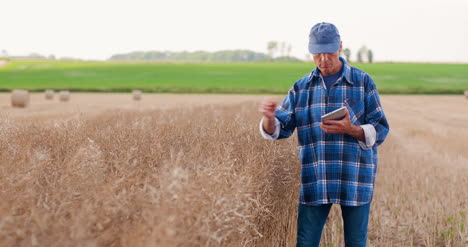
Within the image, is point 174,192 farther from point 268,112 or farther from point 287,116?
point 287,116

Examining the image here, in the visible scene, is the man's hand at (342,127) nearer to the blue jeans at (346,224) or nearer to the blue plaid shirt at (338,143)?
the blue plaid shirt at (338,143)

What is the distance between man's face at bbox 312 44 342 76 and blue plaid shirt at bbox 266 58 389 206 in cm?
7

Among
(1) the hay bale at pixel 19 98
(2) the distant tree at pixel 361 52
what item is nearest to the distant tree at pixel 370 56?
(2) the distant tree at pixel 361 52

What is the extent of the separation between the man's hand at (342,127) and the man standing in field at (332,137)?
25 mm

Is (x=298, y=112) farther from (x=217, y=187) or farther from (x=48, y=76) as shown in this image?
(x=48, y=76)

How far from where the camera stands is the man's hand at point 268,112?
12.6 feet

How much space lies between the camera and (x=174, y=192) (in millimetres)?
2502

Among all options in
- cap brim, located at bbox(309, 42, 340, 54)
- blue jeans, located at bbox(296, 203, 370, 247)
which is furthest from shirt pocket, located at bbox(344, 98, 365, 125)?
blue jeans, located at bbox(296, 203, 370, 247)

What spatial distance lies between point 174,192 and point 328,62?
6.19 feet

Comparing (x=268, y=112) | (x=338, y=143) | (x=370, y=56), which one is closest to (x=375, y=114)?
(x=338, y=143)

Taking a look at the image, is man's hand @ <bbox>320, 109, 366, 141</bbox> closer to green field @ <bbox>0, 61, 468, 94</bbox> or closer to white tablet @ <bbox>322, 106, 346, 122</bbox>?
white tablet @ <bbox>322, 106, 346, 122</bbox>

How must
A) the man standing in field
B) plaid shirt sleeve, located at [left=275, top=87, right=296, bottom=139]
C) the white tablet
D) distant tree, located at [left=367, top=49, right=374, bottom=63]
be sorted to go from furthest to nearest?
distant tree, located at [left=367, top=49, right=374, bottom=63], plaid shirt sleeve, located at [left=275, top=87, right=296, bottom=139], the man standing in field, the white tablet

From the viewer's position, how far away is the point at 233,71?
73.1 m

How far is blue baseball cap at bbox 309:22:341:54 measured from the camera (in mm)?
3855
